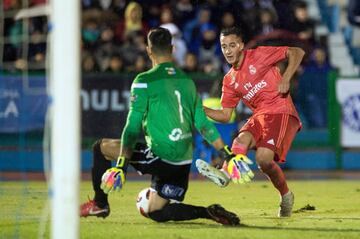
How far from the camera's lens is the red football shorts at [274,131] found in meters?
10.1

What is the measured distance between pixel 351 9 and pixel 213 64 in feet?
12.1

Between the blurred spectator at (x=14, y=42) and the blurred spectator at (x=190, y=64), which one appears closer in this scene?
the blurred spectator at (x=14, y=42)

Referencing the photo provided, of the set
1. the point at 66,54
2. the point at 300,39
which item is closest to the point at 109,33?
the point at 300,39

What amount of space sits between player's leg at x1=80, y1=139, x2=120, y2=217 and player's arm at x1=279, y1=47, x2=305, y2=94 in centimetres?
170

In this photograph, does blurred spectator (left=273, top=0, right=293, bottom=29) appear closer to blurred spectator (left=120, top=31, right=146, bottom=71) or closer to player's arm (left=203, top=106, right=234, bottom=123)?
blurred spectator (left=120, top=31, right=146, bottom=71)

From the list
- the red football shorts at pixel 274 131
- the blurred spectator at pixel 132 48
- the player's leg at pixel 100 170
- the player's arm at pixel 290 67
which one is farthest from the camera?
the blurred spectator at pixel 132 48

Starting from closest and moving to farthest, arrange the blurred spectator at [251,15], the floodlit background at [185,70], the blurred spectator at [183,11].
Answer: the floodlit background at [185,70]
the blurred spectator at [251,15]
the blurred spectator at [183,11]

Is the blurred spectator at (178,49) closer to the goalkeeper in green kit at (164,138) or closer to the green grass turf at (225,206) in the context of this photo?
the green grass turf at (225,206)

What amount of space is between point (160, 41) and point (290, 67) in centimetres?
181

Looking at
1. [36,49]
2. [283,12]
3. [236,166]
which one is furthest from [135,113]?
[283,12]

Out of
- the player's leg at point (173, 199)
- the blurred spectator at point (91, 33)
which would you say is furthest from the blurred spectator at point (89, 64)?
the player's leg at point (173, 199)

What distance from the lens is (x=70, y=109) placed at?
634 cm

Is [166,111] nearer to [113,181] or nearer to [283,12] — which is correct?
[113,181]

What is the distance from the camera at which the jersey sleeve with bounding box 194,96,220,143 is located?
334 inches
